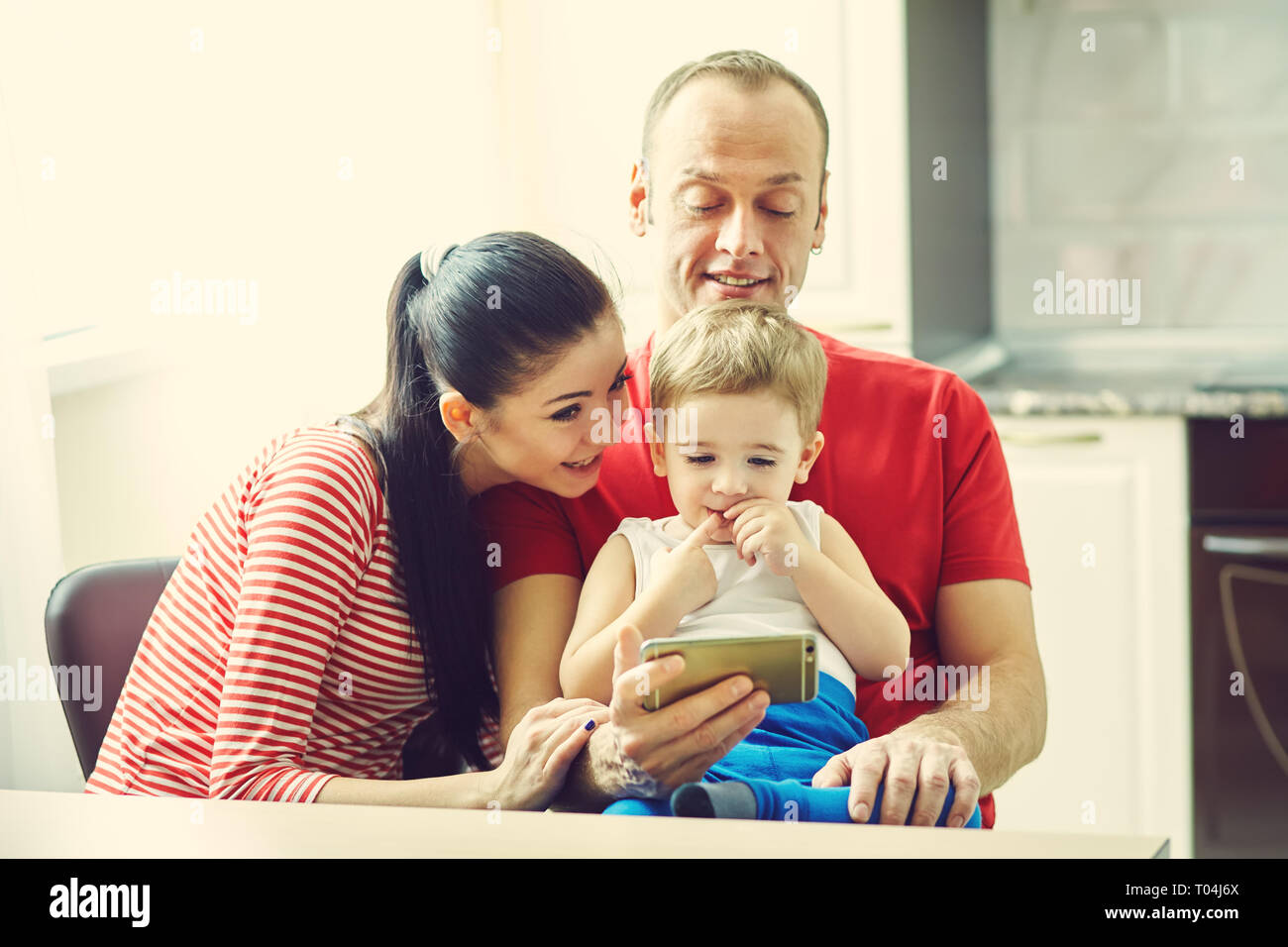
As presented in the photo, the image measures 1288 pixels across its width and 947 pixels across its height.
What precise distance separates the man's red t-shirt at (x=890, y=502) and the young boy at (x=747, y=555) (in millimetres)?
110

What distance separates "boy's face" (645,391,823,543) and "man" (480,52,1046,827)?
0.18 meters

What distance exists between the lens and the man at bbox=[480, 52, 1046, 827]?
1.47 m

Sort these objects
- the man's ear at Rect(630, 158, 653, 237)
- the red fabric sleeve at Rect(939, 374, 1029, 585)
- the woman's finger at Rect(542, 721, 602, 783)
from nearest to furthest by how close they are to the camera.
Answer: the woman's finger at Rect(542, 721, 602, 783) → the red fabric sleeve at Rect(939, 374, 1029, 585) → the man's ear at Rect(630, 158, 653, 237)

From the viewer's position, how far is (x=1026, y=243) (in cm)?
325

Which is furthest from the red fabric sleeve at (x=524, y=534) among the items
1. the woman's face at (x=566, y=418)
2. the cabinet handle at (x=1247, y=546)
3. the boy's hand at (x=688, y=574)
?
the cabinet handle at (x=1247, y=546)

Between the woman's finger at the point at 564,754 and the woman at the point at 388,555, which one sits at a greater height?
the woman at the point at 388,555

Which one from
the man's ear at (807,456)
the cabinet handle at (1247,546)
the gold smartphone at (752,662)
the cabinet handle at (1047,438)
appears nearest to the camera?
the gold smartphone at (752,662)

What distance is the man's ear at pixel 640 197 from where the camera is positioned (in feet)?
5.66

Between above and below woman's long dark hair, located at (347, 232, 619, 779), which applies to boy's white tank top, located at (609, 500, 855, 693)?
below

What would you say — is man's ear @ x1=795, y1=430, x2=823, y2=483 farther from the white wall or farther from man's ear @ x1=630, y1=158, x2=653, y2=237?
the white wall

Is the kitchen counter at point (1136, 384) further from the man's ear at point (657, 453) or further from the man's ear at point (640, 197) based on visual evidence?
the man's ear at point (657, 453)

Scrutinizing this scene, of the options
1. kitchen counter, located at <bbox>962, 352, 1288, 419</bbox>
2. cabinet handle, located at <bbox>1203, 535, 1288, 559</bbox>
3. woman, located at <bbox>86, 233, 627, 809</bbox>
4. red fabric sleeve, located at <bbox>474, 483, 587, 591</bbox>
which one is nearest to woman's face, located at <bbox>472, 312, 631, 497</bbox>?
woman, located at <bbox>86, 233, 627, 809</bbox>

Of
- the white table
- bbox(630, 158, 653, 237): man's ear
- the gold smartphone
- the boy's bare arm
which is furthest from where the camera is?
bbox(630, 158, 653, 237): man's ear

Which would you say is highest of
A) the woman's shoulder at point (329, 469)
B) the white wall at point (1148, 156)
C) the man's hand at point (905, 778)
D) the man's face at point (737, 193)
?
the white wall at point (1148, 156)
